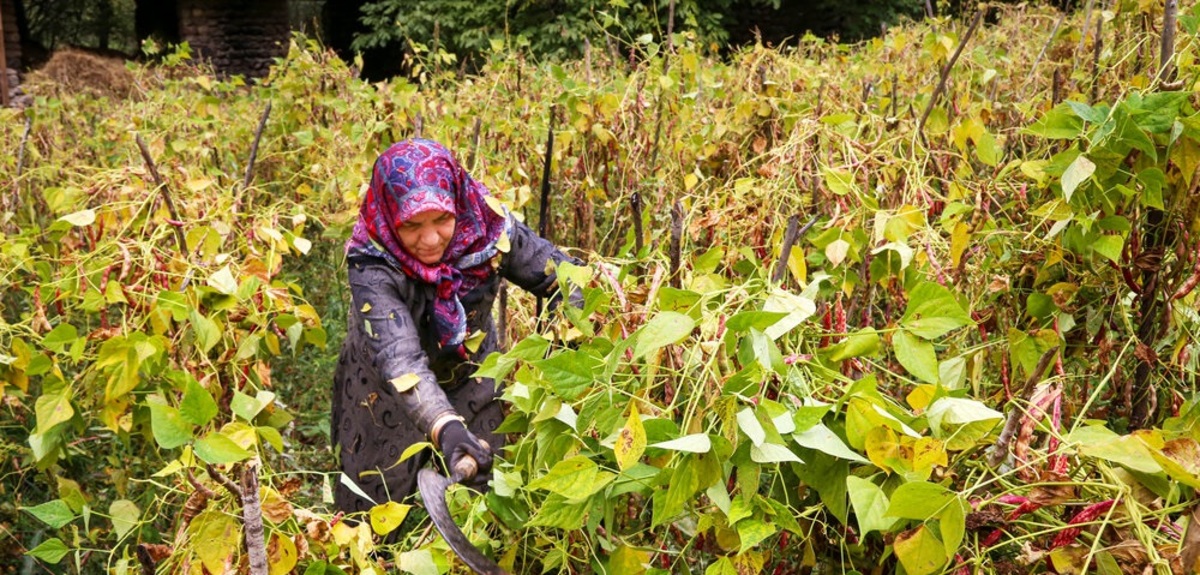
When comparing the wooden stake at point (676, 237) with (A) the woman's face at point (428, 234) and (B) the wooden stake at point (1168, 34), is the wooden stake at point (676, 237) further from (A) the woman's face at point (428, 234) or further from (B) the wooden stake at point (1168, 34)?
(A) the woman's face at point (428, 234)

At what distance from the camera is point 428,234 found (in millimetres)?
2100

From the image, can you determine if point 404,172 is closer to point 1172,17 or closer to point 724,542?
point 724,542

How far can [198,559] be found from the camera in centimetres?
104

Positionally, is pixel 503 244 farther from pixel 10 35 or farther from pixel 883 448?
pixel 10 35

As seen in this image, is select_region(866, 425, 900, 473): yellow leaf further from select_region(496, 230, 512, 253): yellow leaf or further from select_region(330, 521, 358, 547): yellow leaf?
select_region(496, 230, 512, 253): yellow leaf

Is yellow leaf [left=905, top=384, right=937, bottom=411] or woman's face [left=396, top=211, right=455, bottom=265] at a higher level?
yellow leaf [left=905, top=384, right=937, bottom=411]

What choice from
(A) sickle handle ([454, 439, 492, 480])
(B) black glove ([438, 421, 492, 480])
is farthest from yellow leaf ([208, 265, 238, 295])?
(A) sickle handle ([454, 439, 492, 480])

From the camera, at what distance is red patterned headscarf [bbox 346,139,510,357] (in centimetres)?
204

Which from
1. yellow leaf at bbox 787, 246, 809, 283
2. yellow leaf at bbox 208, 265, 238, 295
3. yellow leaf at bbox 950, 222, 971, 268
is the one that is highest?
yellow leaf at bbox 787, 246, 809, 283

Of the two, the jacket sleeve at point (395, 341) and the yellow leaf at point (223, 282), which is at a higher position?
the yellow leaf at point (223, 282)

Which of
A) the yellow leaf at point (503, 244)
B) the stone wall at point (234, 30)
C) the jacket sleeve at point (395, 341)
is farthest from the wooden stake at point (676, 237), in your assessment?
the stone wall at point (234, 30)

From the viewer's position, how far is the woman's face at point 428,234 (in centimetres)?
208

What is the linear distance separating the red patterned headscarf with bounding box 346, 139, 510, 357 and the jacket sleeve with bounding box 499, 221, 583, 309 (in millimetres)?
50

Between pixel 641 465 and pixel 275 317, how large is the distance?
4.18 feet
